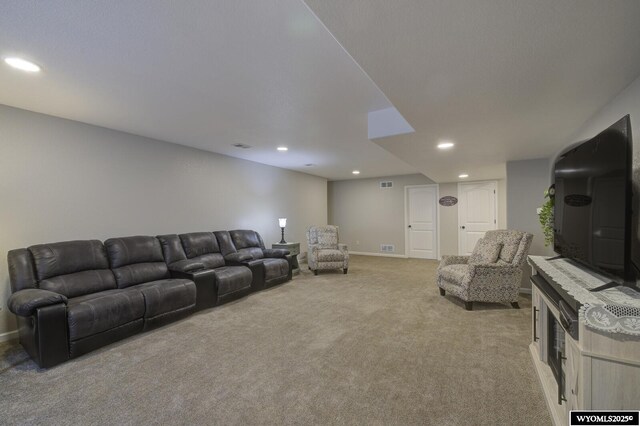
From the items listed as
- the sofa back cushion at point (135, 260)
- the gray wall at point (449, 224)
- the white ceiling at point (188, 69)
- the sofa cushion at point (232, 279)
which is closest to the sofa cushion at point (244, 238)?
the sofa cushion at point (232, 279)

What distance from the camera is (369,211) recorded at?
28.3 feet

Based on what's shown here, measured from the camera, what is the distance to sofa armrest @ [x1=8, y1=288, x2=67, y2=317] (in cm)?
228

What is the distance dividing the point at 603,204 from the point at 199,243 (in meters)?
4.54

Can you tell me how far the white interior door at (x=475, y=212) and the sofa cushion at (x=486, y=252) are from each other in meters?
3.40

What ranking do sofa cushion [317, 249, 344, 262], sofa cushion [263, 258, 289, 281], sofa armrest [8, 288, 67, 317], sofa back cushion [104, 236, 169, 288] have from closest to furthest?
1. sofa armrest [8, 288, 67, 317]
2. sofa back cushion [104, 236, 169, 288]
3. sofa cushion [263, 258, 289, 281]
4. sofa cushion [317, 249, 344, 262]

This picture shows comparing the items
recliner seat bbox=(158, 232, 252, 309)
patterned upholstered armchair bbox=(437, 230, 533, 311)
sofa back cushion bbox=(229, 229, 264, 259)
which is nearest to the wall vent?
sofa back cushion bbox=(229, 229, 264, 259)

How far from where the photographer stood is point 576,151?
2023 mm

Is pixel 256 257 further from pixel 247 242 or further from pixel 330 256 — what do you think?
pixel 330 256

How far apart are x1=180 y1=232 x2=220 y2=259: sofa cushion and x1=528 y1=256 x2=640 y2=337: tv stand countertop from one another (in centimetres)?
425

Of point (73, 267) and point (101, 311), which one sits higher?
point (73, 267)

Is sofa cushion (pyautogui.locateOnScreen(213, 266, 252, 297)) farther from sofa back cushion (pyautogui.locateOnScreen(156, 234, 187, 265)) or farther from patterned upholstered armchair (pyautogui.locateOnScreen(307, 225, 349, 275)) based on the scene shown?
patterned upholstered armchair (pyautogui.locateOnScreen(307, 225, 349, 275))

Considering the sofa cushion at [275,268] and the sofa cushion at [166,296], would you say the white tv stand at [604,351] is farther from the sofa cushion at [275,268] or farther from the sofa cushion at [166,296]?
A: the sofa cushion at [275,268]

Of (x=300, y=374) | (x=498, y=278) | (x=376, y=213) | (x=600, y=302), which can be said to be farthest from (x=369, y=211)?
(x=600, y=302)

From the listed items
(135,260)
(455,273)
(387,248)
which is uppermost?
(135,260)
